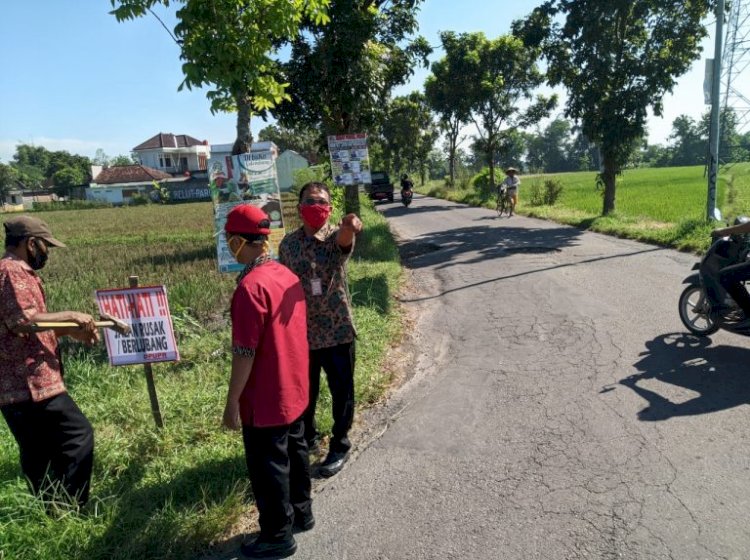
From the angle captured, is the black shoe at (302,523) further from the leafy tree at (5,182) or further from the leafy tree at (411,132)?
the leafy tree at (5,182)

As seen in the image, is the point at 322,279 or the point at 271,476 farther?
the point at 322,279

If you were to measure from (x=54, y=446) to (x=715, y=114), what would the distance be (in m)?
12.2

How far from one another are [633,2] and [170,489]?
49.5 feet

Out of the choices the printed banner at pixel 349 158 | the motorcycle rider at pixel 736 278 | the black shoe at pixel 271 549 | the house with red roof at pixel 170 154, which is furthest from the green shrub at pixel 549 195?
the house with red roof at pixel 170 154

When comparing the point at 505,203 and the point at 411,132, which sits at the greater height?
the point at 411,132

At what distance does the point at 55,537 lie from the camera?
2.79 meters

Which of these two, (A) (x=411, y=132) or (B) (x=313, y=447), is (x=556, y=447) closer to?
(B) (x=313, y=447)

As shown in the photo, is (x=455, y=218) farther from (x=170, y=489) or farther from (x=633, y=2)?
(x=170, y=489)

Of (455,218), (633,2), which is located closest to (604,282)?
(633,2)

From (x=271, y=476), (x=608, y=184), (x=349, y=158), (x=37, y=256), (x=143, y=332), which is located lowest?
(x=271, y=476)

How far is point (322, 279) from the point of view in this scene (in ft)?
11.6

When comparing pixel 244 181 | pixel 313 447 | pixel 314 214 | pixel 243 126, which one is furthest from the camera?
pixel 243 126

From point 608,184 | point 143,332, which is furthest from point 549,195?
point 143,332

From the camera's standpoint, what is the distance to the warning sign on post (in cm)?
389
